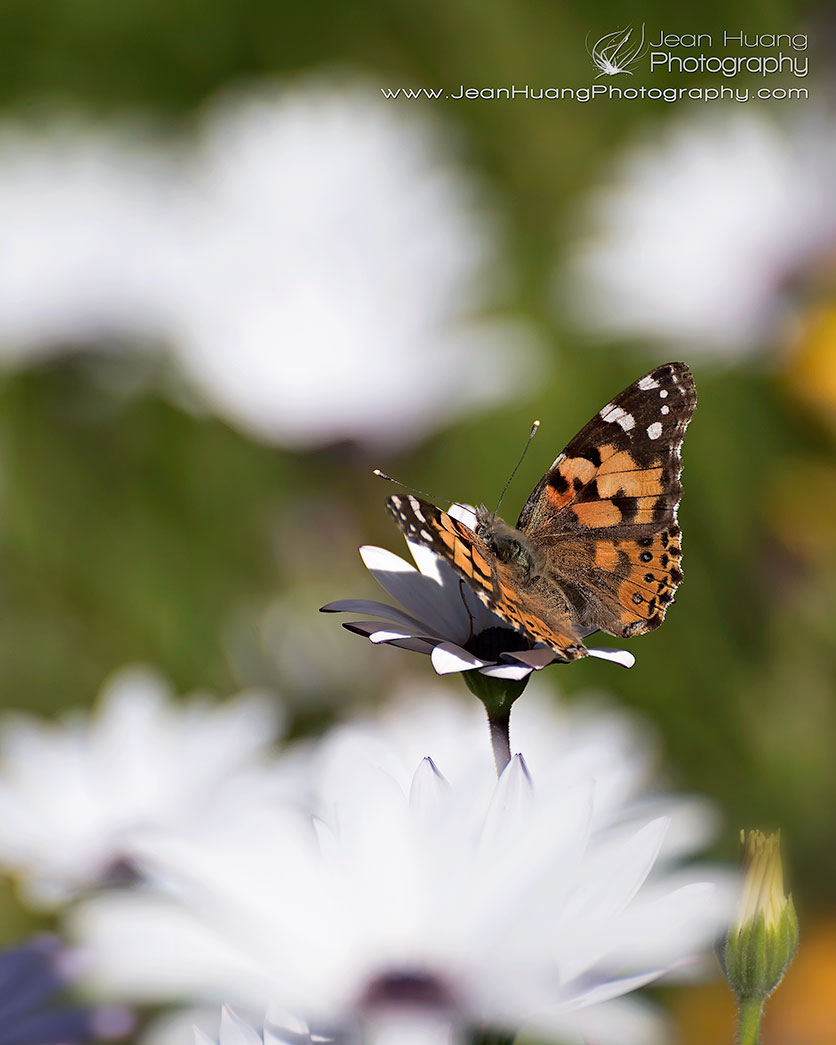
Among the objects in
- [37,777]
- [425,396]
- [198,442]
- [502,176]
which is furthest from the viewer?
[502,176]

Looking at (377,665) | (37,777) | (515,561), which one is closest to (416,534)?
(515,561)

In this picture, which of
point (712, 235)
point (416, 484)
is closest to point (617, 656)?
point (416, 484)

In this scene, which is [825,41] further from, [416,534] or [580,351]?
[416,534]

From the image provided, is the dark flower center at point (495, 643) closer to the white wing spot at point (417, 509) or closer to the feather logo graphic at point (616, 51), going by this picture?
the white wing spot at point (417, 509)

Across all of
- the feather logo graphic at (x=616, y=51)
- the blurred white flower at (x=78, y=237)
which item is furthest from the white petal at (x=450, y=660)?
the feather logo graphic at (x=616, y=51)

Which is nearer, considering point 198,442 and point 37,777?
point 37,777

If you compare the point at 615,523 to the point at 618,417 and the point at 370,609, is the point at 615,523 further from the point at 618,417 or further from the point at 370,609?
the point at 370,609
